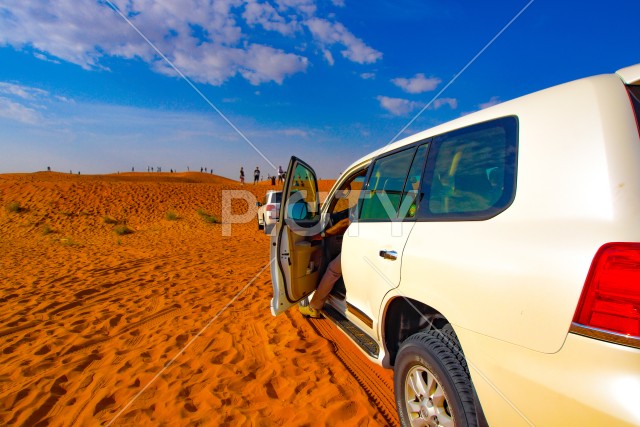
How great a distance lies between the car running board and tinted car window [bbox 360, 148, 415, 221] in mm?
1021

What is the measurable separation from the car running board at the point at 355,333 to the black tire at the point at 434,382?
1.38 ft

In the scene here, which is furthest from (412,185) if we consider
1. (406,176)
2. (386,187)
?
(386,187)

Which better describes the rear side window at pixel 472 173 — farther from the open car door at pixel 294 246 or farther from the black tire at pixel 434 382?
the open car door at pixel 294 246

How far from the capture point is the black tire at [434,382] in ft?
5.59

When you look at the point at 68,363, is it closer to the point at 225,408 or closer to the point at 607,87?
the point at 225,408

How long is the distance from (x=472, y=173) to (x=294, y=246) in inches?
84.7

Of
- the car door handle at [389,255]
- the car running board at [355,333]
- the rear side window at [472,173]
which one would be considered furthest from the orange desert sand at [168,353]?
the rear side window at [472,173]

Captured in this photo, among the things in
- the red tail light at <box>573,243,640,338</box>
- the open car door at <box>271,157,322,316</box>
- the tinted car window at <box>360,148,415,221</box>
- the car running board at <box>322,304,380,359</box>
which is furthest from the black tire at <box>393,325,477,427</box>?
the open car door at <box>271,157,322,316</box>

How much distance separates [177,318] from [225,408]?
2.51 metres

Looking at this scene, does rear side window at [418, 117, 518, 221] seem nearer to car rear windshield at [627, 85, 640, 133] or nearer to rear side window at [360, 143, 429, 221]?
rear side window at [360, 143, 429, 221]

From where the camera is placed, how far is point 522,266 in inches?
54.7

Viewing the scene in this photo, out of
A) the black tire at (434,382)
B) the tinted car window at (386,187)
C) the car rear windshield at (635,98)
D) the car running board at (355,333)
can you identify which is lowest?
the car running board at (355,333)

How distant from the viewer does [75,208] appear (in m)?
20.6

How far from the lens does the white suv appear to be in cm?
114
